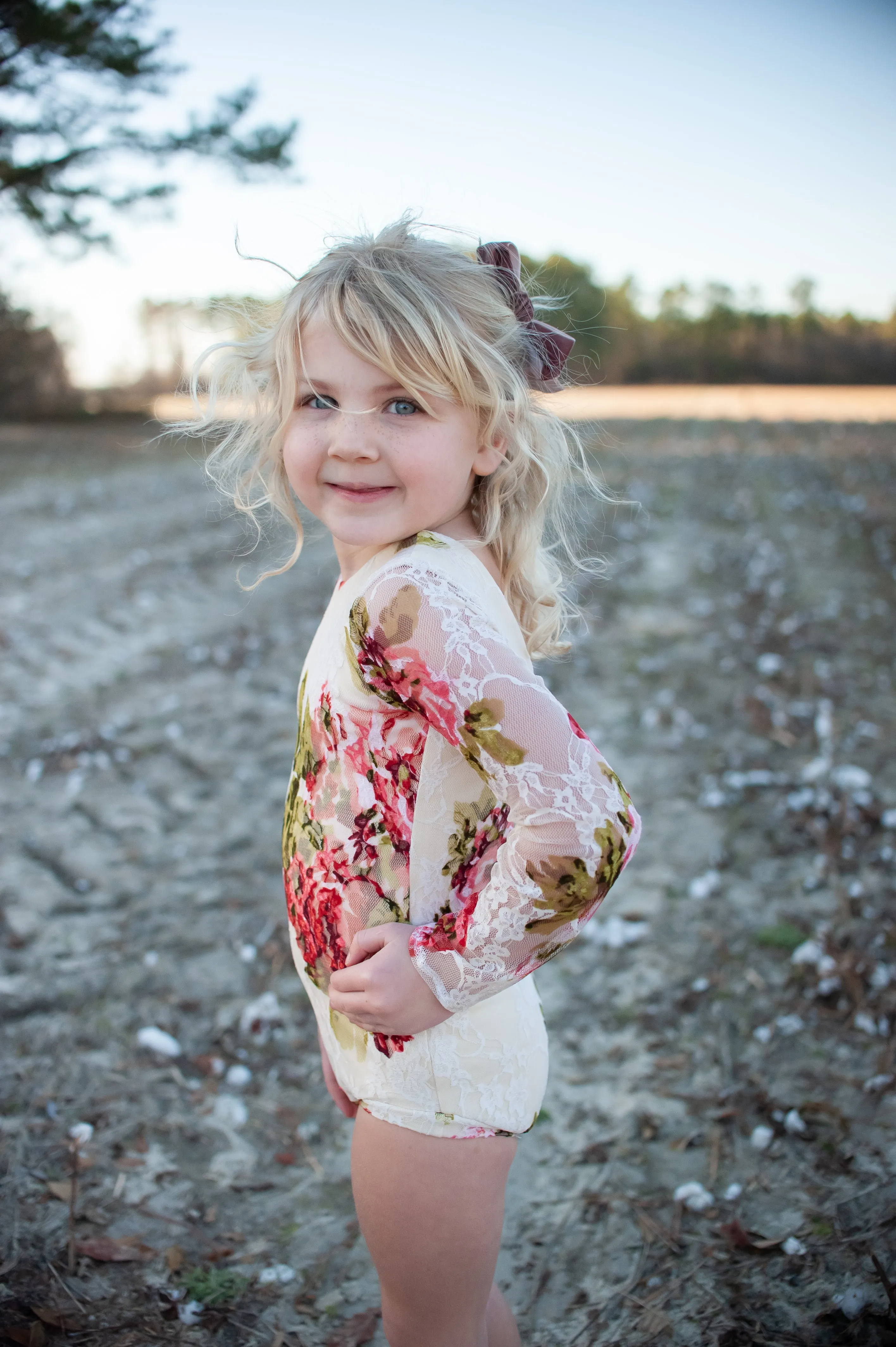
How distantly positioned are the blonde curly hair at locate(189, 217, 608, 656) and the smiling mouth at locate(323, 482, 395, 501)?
0.14 meters

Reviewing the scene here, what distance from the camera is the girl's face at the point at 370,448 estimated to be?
4.05ft

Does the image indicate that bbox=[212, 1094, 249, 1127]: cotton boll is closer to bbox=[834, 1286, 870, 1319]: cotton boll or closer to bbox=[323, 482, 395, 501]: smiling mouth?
bbox=[834, 1286, 870, 1319]: cotton boll

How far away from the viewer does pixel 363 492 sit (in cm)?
127

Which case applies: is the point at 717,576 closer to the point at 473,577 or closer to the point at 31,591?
the point at 31,591

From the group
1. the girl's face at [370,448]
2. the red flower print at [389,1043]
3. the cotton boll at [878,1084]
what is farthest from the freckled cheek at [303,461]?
the cotton boll at [878,1084]

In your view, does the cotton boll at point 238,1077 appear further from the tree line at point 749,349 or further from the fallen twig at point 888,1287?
the tree line at point 749,349

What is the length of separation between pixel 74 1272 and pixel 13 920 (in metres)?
1.49

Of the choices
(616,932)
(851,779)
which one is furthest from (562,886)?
(851,779)

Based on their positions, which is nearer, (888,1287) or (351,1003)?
(351,1003)

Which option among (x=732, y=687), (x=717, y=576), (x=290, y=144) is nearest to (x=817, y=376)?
(x=290, y=144)

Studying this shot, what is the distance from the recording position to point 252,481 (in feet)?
5.28

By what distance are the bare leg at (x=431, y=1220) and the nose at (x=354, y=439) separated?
3.09ft

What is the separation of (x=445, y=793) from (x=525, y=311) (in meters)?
0.78

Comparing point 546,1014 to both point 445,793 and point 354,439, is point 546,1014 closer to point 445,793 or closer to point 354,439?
point 445,793
